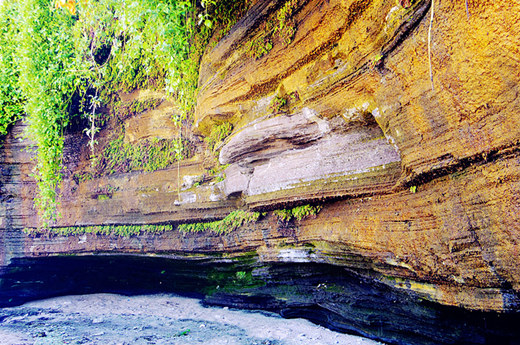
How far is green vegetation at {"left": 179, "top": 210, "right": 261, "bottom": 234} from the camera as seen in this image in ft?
17.8

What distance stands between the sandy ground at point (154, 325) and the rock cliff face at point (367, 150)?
108 centimetres

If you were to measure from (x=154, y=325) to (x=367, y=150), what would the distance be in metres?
4.71

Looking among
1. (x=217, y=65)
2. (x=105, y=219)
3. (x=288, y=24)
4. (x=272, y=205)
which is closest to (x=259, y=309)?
(x=272, y=205)

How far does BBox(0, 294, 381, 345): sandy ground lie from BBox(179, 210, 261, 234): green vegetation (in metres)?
1.60

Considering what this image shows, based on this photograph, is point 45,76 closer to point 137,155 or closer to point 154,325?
point 137,155

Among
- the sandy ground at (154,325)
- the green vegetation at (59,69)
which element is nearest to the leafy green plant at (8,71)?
the green vegetation at (59,69)

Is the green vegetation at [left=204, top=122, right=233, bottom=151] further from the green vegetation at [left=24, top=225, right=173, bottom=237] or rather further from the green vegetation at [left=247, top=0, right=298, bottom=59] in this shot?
the green vegetation at [left=24, top=225, right=173, bottom=237]

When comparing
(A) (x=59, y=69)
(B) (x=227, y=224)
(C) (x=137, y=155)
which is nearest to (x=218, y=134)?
(B) (x=227, y=224)

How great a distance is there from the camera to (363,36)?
3.63 m

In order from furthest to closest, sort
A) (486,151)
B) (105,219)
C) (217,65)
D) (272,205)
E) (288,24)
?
(105,219) → (217,65) → (272,205) → (288,24) → (486,151)

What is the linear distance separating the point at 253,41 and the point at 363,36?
195cm

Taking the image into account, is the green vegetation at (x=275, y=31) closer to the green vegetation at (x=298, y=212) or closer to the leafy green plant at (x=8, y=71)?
the green vegetation at (x=298, y=212)

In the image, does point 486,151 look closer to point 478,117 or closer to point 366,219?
point 478,117

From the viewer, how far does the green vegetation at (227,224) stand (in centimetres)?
543
